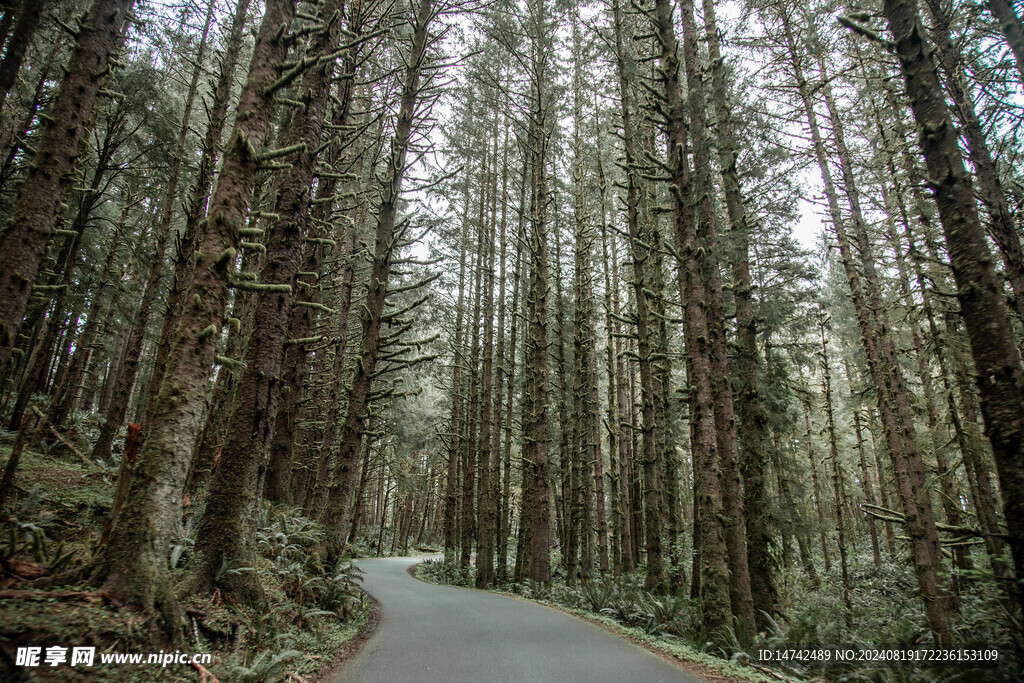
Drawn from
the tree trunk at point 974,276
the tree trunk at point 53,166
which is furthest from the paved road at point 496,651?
the tree trunk at point 53,166

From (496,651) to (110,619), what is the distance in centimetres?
372

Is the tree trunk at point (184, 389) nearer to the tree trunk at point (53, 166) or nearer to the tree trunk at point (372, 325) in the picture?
the tree trunk at point (53, 166)

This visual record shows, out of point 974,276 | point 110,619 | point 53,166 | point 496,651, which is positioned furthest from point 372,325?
point 974,276

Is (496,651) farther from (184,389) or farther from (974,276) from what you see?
(974,276)

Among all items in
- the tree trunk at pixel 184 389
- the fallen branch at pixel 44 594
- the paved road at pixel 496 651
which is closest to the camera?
the fallen branch at pixel 44 594

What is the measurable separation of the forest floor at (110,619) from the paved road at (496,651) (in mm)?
585

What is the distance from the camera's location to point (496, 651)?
5051 mm

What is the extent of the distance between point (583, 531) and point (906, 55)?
50.0ft

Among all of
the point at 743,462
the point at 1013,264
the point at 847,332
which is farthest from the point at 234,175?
the point at 847,332

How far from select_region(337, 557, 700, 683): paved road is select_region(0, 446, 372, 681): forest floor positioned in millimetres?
585

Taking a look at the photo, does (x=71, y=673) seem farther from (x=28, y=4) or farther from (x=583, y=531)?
(x=583, y=531)

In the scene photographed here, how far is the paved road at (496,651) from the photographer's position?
427 cm

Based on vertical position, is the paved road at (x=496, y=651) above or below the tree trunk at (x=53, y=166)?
below

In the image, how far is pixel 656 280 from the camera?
540 inches
